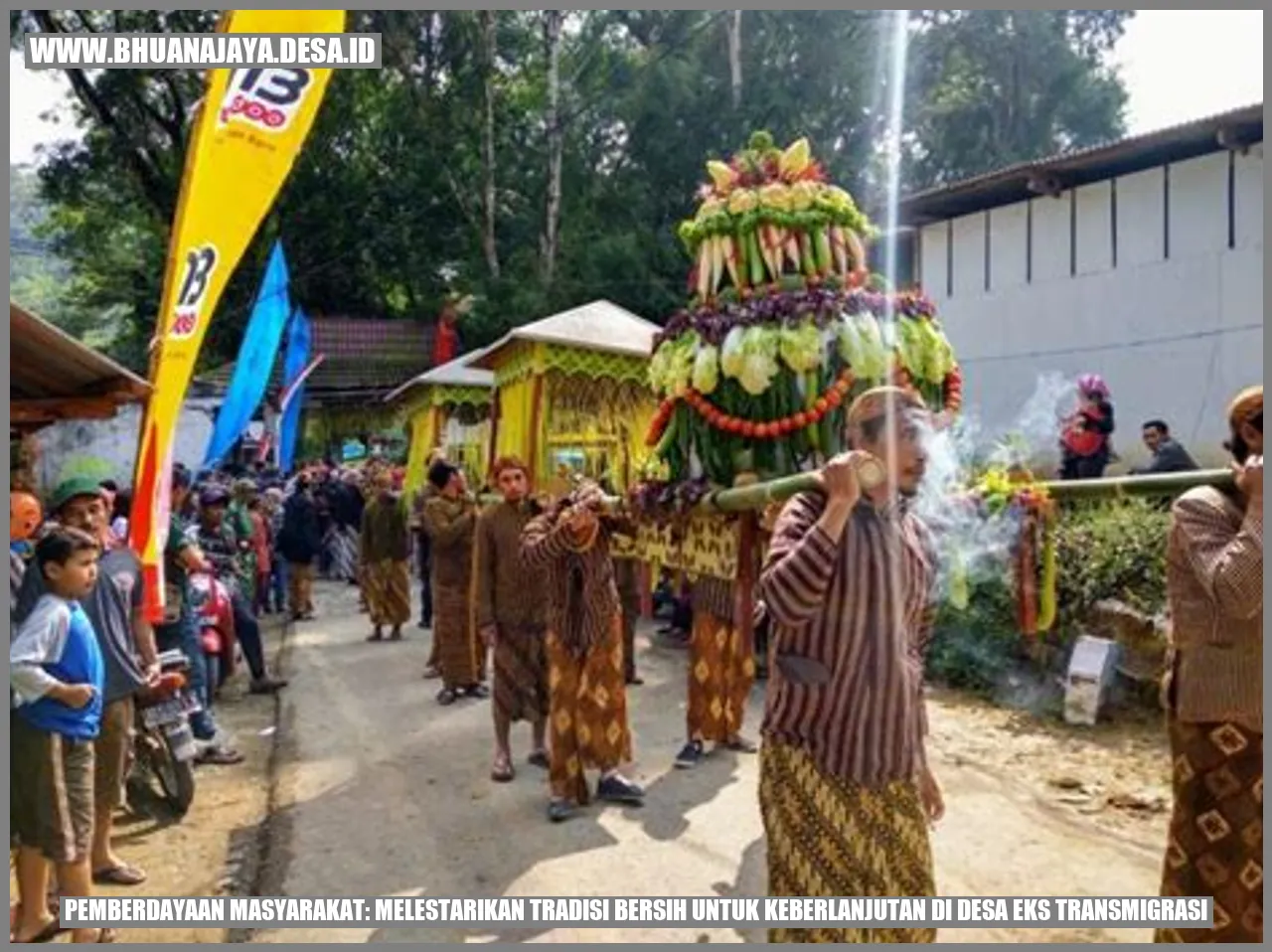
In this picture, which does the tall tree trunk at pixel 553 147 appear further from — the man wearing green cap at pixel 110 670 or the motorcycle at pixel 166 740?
the man wearing green cap at pixel 110 670

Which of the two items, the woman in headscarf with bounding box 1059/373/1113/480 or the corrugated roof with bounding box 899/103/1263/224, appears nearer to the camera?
the woman in headscarf with bounding box 1059/373/1113/480

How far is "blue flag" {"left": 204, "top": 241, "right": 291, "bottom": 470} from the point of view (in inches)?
405

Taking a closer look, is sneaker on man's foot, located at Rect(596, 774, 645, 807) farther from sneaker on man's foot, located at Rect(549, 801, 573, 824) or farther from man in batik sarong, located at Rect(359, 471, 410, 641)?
man in batik sarong, located at Rect(359, 471, 410, 641)

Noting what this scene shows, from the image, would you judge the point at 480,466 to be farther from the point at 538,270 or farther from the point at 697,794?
the point at 538,270

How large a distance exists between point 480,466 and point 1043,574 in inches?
335

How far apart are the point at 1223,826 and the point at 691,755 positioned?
345cm

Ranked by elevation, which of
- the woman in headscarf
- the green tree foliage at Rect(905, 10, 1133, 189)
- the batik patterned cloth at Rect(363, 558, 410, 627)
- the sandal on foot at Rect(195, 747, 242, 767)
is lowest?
the sandal on foot at Rect(195, 747, 242, 767)

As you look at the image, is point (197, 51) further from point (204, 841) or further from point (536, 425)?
point (204, 841)

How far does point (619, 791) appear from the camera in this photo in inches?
213

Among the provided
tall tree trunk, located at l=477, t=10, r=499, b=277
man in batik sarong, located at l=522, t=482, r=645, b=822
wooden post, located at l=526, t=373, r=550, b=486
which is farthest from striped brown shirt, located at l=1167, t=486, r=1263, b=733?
tall tree trunk, located at l=477, t=10, r=499, b=277

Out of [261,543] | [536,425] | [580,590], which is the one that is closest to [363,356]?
[261,543]

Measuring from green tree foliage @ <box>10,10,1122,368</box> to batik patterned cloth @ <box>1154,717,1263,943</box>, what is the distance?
17494 mm

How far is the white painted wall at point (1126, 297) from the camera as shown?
10.9m
